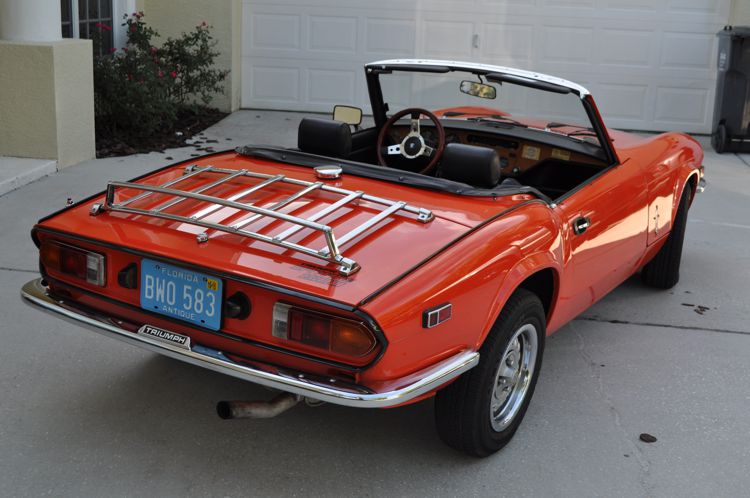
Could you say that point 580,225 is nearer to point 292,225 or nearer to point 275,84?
point 292,225

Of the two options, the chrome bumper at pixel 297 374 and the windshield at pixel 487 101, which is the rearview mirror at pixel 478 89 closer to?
the windshield at pixel 487 101

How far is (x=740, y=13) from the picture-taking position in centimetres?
1012

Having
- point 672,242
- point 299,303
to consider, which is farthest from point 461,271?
point 672,242

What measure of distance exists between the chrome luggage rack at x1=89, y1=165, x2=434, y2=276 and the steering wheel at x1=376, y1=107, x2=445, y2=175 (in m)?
0.79

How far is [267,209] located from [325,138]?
96 centimetres

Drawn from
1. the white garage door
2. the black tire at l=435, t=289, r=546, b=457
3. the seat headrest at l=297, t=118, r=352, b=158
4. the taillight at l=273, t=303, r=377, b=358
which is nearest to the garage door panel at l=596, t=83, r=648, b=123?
the white garage door

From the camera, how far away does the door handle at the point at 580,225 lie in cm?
379

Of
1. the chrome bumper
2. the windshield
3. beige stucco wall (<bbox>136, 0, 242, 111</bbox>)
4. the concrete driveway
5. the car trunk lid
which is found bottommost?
the concrete driveway

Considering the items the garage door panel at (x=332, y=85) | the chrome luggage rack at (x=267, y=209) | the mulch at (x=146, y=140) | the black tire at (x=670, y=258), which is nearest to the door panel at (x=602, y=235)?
the black tire at (x=670, y=258)

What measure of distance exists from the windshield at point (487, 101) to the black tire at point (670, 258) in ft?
3.36

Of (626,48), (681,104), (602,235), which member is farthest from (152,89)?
(681,104)

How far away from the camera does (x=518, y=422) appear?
3.54m

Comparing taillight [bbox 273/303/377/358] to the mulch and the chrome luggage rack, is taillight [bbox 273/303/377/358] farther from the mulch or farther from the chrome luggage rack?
the mulch

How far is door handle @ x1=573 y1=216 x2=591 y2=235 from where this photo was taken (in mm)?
3791
